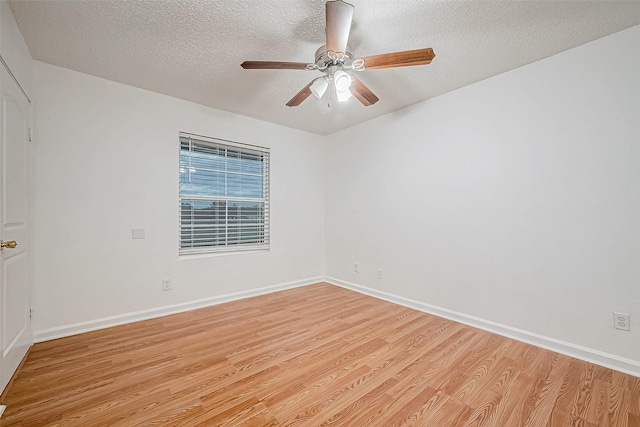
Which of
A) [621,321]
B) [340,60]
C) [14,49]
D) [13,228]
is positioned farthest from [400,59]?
[13,228]

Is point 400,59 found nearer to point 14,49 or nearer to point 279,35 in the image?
point 279,35

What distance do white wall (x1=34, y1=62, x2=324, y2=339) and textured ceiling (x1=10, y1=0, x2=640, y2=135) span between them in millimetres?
309

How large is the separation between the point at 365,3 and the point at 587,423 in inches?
110

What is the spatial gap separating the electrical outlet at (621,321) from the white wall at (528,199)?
0.10 feet

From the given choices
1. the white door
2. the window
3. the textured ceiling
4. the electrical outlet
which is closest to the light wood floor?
the white door

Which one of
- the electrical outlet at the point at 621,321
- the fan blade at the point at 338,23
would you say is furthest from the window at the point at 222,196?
the electrical outlet at the point at 621,321

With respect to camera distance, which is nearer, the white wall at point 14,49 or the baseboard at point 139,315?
the white wall at point 14,49

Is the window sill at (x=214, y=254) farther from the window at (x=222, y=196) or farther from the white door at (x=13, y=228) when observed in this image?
the white door at (x=13, y=228)

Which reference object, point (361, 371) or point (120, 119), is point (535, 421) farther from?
point (120, 119)

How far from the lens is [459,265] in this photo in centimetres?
290

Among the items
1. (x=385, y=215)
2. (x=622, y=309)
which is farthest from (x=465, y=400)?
(x=385, y=215)

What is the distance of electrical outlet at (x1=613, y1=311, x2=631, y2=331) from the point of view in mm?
1969

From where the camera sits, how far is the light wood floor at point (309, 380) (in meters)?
1.52

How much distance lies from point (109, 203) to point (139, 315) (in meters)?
1.21
